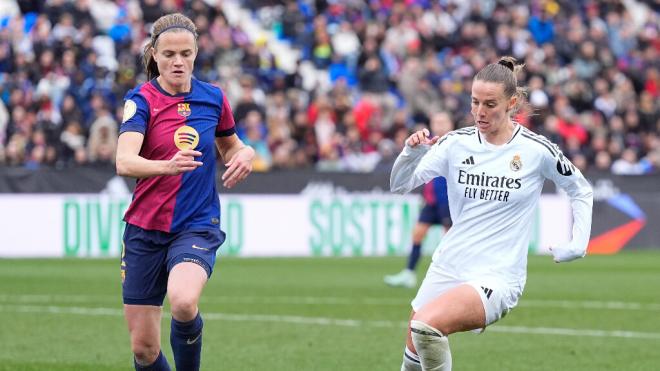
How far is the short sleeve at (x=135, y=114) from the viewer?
734 cm

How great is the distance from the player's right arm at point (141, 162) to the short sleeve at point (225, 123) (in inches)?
27.8

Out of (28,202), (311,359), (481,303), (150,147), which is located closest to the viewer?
(481,303)

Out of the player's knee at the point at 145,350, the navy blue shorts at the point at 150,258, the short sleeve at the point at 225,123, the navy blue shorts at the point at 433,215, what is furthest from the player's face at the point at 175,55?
the navy blue shorts at the point at 433,215

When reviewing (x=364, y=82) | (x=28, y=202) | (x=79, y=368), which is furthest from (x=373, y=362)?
(x=364, y=82)

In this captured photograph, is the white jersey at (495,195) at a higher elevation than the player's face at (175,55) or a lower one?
lower

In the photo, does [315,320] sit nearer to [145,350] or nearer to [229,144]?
[229,144]

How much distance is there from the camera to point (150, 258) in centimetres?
746

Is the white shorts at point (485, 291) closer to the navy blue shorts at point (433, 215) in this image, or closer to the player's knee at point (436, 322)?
the player's knee at point (436, 322)

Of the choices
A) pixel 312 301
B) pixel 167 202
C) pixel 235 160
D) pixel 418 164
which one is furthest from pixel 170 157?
pixel 312 301

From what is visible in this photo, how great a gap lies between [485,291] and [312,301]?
8313 mm

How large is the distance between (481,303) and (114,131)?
635 inches

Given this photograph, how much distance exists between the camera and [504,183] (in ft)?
23.7

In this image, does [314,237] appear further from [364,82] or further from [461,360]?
[461,360]

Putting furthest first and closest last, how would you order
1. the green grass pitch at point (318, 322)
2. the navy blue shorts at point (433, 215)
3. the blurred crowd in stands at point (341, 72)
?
the blurred crowd in stands at point (341, 72) → the navy blue shorts at point (433, 215) → the green grass pitch at point (318, 322)
